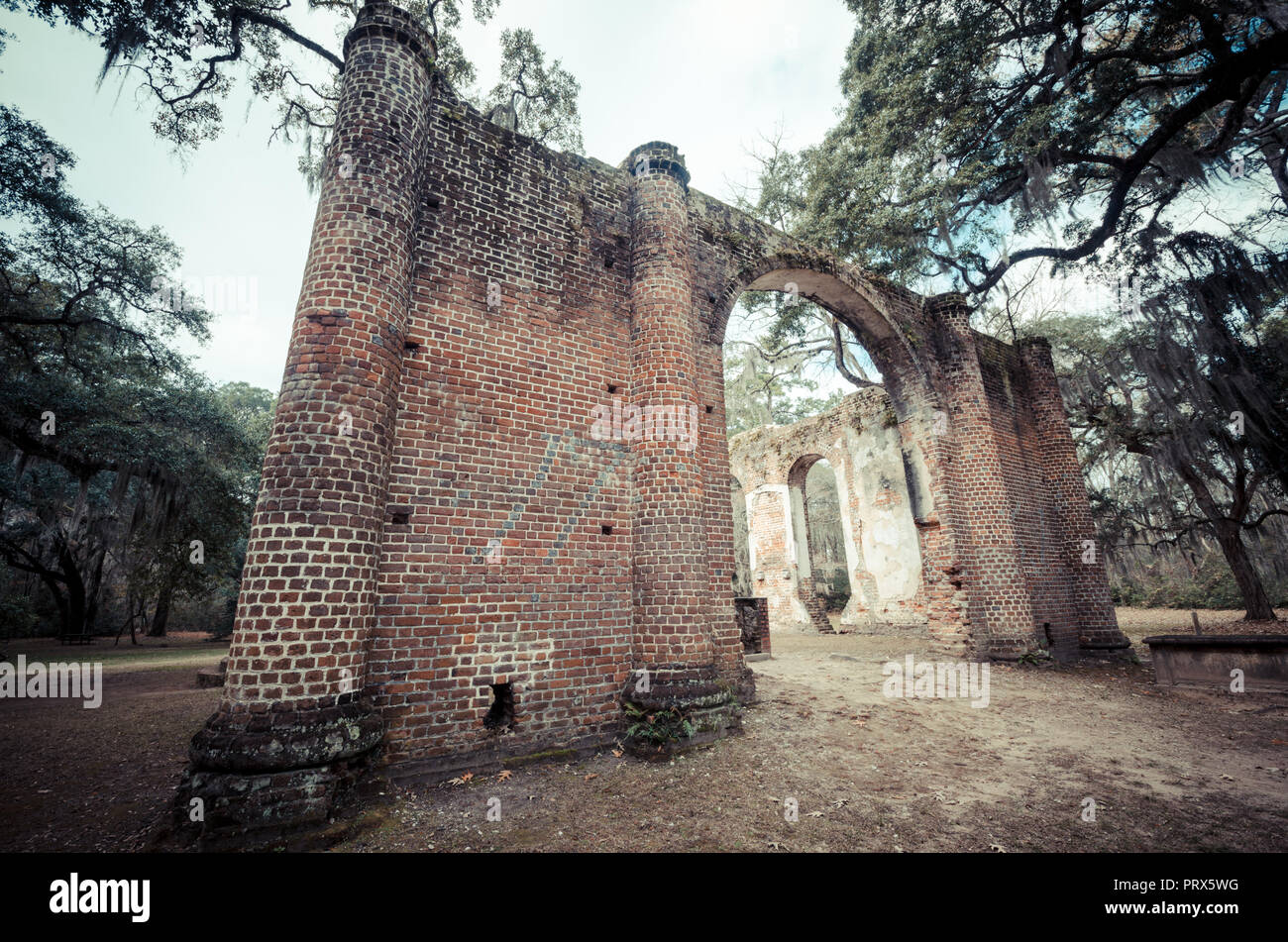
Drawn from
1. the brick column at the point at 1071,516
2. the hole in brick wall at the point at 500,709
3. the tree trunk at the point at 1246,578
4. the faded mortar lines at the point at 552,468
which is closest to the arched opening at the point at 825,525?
the tree trunk at the point at 1246,578

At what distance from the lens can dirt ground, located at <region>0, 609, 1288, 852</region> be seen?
299 cm

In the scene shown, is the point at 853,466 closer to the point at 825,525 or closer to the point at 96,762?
the point at 96,762

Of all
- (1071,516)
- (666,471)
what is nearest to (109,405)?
(666,471)

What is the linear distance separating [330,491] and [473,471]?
1.29m

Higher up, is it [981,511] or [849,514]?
[849,514]

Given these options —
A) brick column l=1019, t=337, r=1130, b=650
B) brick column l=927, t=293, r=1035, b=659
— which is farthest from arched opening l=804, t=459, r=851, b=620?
brick column l=927, t=293, r=1035, b=659

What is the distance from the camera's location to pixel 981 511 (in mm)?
9391

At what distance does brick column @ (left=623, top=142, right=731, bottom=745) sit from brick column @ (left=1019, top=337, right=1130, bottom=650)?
9295mm

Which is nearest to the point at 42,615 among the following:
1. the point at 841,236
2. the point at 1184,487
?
the point at 841,236

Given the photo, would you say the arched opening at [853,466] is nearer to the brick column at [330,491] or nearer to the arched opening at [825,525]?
the brick column at [330,491]

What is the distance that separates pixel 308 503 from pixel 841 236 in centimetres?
1056

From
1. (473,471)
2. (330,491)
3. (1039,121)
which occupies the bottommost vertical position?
(330,491)

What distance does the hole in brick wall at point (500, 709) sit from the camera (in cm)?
449

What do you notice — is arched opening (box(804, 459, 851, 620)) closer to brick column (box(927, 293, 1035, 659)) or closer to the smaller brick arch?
the smaller brick arch
